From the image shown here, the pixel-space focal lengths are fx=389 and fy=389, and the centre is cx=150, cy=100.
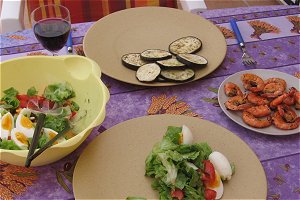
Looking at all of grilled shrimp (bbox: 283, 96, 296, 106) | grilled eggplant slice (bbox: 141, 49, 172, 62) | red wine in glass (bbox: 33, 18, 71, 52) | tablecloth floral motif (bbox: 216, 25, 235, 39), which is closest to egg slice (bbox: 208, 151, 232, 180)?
grilled shrimp (bbox: 283, 96, 296, 106)

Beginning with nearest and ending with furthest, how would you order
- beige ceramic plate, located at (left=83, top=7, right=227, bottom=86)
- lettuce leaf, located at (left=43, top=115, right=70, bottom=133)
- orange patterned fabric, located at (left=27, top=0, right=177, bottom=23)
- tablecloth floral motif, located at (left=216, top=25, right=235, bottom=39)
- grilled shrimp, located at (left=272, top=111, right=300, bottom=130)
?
lettuce leaf, located at (left=43, top=115, right=70, bottom=133)
grilled shrimp, located at (left=272, top=111, right=300, bottom=130)
beige ceramic plate, located at (left=83, top=7, right=227, bottom=86)
tablecloth floral motif, located at (left=216, top=25, right=235, bottom=39)
orange patterned fabric, located at (left=27, top=0, right=177, bottom=23)

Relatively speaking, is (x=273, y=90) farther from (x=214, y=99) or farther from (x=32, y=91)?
(x=32, y=91)

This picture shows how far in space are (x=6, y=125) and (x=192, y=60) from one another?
594 millimetres

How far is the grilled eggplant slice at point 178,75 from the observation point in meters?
1.18

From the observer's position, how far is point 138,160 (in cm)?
95

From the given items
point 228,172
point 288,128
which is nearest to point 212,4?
point 288,128

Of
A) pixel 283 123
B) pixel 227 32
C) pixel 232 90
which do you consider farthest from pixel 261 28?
pixel 283 123

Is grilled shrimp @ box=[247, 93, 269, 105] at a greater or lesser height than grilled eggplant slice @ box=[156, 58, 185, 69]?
lesser

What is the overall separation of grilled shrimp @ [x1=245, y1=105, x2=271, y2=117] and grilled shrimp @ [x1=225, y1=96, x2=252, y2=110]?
0.7 inches

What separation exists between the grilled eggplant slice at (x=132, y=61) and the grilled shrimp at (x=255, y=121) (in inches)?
14.4

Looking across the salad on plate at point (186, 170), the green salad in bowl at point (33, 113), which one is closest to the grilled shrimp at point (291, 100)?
the salad on plate at point (186, 170)

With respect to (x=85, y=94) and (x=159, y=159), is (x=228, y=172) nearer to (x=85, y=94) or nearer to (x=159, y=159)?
(x=159, y=159)

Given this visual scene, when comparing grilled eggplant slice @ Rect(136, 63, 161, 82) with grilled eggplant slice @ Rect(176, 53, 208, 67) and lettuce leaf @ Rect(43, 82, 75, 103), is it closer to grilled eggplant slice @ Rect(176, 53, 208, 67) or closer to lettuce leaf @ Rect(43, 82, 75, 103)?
grilled eggplant slice @ Rect(176, 53, 208, 67)

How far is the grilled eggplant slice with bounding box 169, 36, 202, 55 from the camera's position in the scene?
1.31 metres
